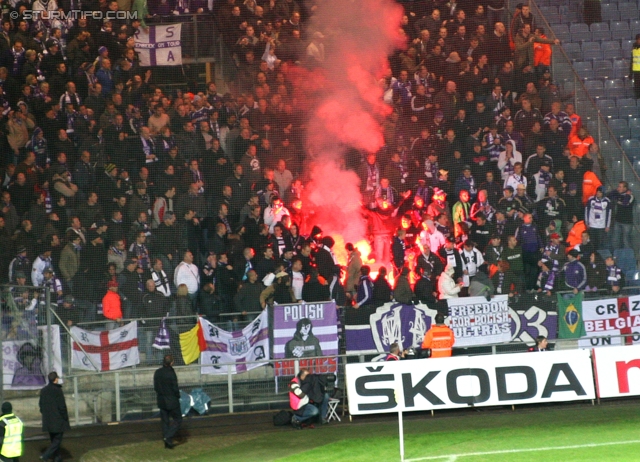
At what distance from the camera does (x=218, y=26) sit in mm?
21484

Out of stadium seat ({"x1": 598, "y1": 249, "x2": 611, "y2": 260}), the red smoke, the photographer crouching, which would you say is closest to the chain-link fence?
stadium seat ({"x1": 598, "y1": 249, "x2": 611, "y2": 260})

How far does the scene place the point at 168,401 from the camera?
47.8 ft

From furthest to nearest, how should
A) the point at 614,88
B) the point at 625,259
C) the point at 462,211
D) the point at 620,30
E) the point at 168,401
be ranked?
the point at 620,30, the point at 614,88, the point at 462,211, the point at 625,259, the point at 168,401

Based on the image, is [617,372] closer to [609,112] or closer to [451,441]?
[451,441]

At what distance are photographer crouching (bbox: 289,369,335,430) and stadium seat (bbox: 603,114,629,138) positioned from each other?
9.15 metres

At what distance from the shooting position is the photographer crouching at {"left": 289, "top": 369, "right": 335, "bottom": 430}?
15461 mm

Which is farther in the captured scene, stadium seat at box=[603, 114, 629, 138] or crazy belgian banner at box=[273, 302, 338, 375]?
stadium seat at box=[603, 114, 629, 138]

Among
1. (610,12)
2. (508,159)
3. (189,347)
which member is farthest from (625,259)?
(189,347)

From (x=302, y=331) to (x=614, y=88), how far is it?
373 inches

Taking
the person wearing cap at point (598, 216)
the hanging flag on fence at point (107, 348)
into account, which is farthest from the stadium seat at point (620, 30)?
the hanging flag on fence at point (107, 348)

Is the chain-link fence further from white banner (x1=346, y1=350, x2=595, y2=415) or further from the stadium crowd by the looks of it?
white banner (x1=346, y1=350, x2=595, y2=415)

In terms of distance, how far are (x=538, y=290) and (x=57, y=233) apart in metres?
8.24

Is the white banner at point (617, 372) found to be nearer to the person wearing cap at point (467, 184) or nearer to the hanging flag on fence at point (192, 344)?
the person wearing cap at point (467, 184)

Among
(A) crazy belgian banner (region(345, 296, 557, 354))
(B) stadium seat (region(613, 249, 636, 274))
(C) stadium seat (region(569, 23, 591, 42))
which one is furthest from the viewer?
(C) stadium seat (region(569, 23, 591, 42))
